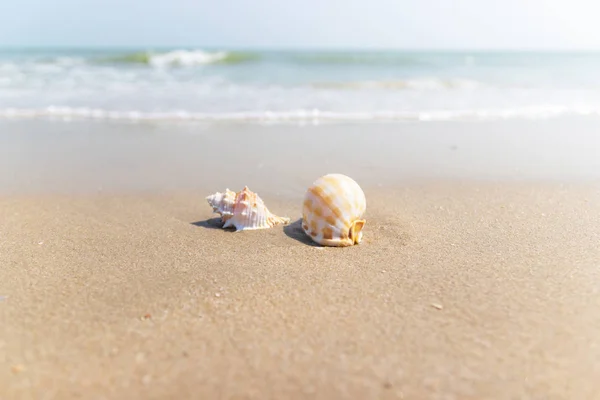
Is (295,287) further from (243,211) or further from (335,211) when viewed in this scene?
(243,211)

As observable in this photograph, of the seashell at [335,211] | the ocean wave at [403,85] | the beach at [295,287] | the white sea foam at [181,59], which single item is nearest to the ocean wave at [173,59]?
the white sea foam at [181,59]

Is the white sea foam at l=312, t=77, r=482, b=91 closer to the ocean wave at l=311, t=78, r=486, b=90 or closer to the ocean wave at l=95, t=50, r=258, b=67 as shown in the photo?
the ocean wave at l=311, t=78, r=486, b=90

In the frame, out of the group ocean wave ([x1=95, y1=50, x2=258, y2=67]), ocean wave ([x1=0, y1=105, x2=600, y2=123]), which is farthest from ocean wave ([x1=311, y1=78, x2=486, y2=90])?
ocean wave ([x1=95, y1=50, x2=258, y2=67])

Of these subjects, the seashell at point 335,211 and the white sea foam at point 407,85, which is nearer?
the seashell at point 335,211

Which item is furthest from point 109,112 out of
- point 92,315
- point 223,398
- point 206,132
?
point 223,398

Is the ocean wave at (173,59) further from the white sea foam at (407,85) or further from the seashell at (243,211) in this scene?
the seashell at (243,211)
